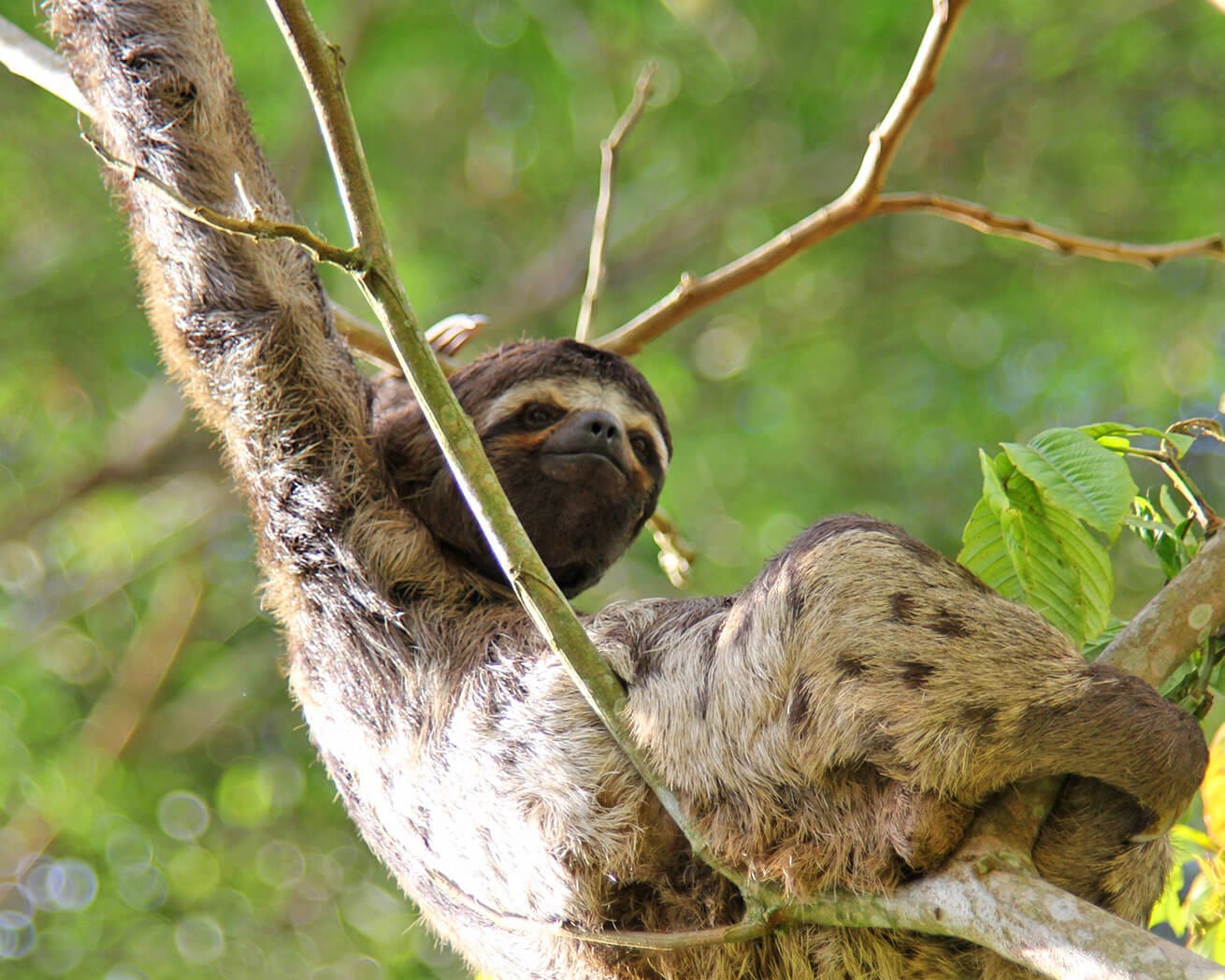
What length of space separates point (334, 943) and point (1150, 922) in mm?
10623

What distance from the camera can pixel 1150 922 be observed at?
13.3 feet

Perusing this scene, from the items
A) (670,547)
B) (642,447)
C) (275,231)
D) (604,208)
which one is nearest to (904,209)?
(604,208)

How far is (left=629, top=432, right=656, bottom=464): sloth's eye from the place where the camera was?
6.24 m

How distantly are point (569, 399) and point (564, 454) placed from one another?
1.35 ft

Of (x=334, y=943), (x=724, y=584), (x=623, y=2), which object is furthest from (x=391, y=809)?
(x=623, y=2)

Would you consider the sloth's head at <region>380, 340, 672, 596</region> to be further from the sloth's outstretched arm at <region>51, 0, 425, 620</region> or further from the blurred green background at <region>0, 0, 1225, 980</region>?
the blurred green background at <region>0, 0, 1225, 980</region>

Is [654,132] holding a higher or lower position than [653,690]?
higher

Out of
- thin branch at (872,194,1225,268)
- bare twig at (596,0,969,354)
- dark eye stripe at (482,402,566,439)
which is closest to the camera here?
bare twig at (596,0,969,354)

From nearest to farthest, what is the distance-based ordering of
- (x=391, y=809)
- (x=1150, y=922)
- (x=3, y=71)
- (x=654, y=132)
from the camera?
(x=1150, y=922) < (x=391, y=809) < (x=3, y=71) < (x=654, y=132)

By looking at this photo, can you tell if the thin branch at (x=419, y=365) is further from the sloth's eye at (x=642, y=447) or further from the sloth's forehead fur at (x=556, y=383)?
the sloth's eye at (x=642, y=447)

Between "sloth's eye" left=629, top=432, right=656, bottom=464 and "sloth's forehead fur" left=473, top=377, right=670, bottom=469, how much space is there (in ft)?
0.22

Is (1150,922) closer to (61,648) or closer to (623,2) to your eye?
(623,2)

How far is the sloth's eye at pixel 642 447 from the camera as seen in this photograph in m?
6.24

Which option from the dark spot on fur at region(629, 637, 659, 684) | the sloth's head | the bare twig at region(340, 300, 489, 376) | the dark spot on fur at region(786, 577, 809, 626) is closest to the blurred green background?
the bare twig at region(340, 300, 489, 376)
